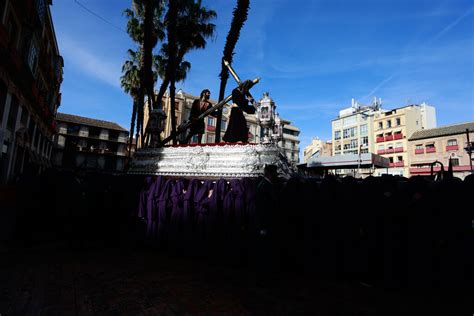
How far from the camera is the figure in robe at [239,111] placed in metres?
7.76

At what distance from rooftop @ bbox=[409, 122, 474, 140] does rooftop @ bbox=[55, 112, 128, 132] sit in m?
64.2

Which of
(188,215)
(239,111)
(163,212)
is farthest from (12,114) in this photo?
(188,215)

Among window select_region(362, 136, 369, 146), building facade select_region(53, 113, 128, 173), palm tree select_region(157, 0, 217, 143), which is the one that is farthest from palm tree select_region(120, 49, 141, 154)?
window select_region(362, 136, 369, 146)

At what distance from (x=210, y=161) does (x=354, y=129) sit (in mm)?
62007

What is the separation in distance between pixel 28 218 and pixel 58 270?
2.36 metres

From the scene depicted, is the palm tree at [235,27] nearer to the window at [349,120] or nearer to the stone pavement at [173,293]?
the stone pavement at [173,293]

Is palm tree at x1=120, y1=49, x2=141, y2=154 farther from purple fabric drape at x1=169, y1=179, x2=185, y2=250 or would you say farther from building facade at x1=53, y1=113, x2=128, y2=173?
building facade at x1=53, y1=113, x2=128, y2=173

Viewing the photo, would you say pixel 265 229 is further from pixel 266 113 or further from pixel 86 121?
pixel 86 121

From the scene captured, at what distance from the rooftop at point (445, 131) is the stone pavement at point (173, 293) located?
171 feet

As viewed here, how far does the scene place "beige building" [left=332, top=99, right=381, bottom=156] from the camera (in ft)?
189

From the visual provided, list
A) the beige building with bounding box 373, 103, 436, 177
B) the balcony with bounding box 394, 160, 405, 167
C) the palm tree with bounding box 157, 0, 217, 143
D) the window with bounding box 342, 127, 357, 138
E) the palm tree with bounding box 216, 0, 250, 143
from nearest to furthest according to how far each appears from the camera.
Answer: the palm tree with bounding box 216, 0, 250, 143 → the palm tree with bounding box 157, 0, 217, 143 → the balcony with bounding box 394, 160, 405, 167 → the beige building with bounding box 373, 103, 436, 177 → the window with bounding box 342, 127, 357, 138

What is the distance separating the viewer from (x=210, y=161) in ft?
22.3

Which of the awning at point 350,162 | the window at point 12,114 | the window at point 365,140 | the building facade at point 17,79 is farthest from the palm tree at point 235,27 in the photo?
the window at point 365,140

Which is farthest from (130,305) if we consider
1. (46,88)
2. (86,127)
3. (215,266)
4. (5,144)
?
(86,127)
